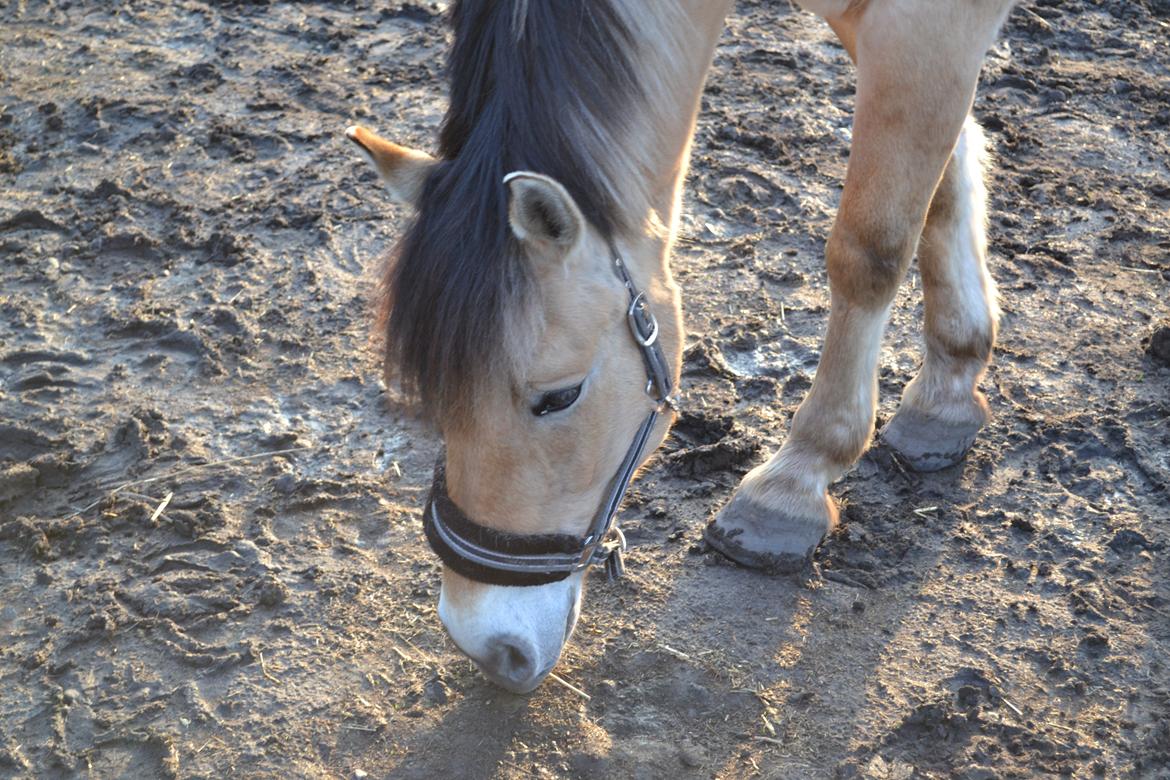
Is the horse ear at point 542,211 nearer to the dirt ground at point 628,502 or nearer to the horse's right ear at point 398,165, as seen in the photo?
the horse's right ear at point 398,165

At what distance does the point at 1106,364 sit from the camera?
371 cm

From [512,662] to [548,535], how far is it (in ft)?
0.93

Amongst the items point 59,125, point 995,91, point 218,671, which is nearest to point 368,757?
point 218,671

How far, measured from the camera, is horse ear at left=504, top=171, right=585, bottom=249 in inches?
80.7

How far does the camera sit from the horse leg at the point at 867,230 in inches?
101

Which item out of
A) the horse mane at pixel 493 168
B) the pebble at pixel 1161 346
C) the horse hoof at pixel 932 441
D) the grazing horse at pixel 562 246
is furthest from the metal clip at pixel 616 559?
the pebble at pixel 1161 346

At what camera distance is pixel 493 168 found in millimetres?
2219

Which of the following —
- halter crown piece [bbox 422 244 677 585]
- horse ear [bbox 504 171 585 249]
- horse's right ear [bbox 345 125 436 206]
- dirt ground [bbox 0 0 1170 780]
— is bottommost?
dirt ground [bbox 0 0 1170 780]

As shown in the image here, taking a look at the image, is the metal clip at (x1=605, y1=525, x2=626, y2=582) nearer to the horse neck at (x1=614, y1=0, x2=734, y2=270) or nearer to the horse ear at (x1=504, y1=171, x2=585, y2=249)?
the horse neck at (x1=614, y1=0, x2=734, y2=270)

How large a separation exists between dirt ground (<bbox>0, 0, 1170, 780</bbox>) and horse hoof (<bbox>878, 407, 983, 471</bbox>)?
0.06 m

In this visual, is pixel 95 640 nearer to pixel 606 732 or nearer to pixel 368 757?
pixel 368 757

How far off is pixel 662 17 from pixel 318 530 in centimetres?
175

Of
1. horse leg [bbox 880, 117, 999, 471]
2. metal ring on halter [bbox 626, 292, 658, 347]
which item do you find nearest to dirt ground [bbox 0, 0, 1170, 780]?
horse leg [bbox 880, 117, 999, 471]

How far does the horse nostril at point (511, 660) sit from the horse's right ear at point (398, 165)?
0.97m
